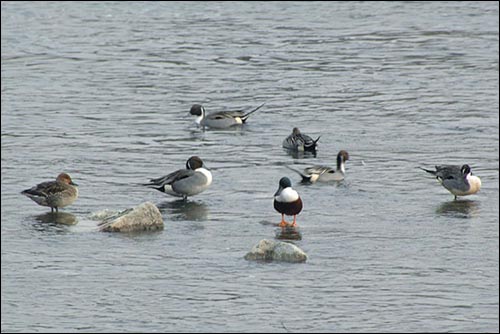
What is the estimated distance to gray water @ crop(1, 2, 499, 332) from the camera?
1241cm

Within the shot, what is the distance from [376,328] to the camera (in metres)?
11.6

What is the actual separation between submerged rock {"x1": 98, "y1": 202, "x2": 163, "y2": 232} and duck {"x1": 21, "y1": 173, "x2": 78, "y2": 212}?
119 centimetres

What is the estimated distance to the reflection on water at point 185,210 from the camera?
1627cm

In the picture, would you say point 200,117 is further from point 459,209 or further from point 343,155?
point 459,209

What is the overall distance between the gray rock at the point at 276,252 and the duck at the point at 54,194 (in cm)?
347

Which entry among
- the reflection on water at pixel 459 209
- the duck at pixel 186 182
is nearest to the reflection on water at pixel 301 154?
the duck at pixel 186 182

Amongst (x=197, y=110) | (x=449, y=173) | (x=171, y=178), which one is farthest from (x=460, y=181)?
(x=197, y=110)

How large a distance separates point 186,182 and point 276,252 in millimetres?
3559

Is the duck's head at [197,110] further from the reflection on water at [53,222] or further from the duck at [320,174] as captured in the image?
the reflection on water at [53,222]

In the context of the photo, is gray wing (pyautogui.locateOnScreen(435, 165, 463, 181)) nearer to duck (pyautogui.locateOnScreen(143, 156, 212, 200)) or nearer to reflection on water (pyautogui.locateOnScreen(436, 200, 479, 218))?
reflection on water (pyautogui.locateOnScreen(436, 200, 479, 218))

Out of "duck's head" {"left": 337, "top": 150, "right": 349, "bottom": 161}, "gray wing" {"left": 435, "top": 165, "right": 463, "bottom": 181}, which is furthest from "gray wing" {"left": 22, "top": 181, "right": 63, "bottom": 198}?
"gray wing" {"left": 435, "top": 165, "right": 463, "bottom": 181}

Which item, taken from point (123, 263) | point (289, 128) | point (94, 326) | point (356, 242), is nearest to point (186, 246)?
point (123, 263)

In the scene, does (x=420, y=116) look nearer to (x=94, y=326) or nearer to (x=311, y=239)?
(x=311, y=239)

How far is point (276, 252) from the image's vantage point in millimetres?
13789
